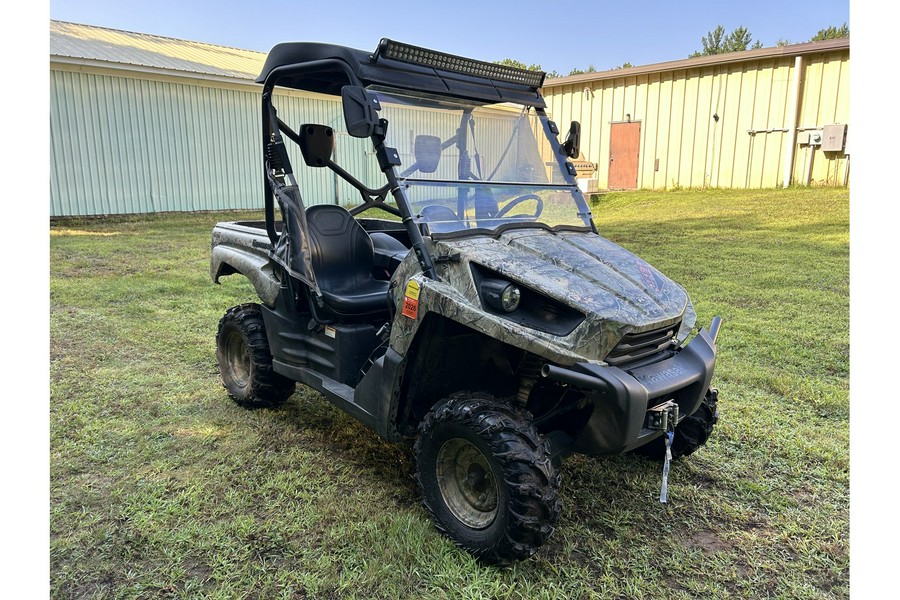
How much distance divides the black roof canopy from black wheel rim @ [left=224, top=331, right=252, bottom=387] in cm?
172

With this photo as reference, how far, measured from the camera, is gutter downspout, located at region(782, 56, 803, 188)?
14.3 metres

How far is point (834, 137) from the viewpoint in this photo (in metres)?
14.0

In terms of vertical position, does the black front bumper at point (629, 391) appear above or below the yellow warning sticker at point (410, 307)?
below

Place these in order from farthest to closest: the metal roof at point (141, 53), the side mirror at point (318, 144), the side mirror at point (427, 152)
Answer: the metal roof at point (141, 53) → the side mirror at point (318, 144) → the side mirror at point (427, 152)

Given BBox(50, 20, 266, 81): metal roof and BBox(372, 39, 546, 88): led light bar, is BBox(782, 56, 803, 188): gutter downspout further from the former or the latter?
BBox(372, 39, 546, 88): led light bar

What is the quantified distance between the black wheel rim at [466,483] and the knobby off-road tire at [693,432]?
1.10 m

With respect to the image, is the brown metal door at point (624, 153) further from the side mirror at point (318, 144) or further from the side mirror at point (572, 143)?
the side mirror at point (318, 144)

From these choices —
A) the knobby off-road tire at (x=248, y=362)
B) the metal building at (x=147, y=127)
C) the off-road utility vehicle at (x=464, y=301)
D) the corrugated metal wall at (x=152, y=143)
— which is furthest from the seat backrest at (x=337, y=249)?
the corrugated metal wall at (x=152, y=143)

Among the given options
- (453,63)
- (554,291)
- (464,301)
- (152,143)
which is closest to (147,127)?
(152,143)

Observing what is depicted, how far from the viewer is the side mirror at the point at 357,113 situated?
270 centimetres

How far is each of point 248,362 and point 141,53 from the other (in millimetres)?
14171

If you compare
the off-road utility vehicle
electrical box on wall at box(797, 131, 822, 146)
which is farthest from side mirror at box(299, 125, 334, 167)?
electrical box on wall at box(797, 131, 822, 146)

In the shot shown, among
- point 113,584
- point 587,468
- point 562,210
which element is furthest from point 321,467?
point 562,210

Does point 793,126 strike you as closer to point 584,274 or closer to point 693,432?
point 693,432
